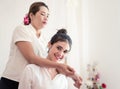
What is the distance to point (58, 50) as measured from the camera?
1.26 metres

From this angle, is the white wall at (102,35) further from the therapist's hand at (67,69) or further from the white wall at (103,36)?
the therapist's hand at (67,69)

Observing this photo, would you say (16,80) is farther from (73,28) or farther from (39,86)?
(73,28)

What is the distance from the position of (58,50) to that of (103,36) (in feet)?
5.43

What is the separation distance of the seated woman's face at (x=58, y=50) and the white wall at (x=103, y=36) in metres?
1.55

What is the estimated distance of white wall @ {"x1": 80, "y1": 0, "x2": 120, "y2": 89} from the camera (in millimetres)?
2688

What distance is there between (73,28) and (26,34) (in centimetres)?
153

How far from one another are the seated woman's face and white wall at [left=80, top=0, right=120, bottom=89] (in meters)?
1.55

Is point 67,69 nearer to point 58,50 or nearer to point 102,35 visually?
point 58,50

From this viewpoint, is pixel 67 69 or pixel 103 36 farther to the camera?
pixel 103 36

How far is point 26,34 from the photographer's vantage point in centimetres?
126

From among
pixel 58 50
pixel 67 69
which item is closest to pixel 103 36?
pixel 58 50

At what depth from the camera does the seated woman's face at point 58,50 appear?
1.26 m

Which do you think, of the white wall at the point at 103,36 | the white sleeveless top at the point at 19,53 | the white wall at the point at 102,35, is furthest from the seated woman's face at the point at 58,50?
the white wall at the point at 103,36

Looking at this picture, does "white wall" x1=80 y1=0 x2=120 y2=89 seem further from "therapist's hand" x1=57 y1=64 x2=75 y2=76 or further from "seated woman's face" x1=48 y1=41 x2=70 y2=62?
"therapist's hand" x1=57 y1=64 x2=75 y2=76
